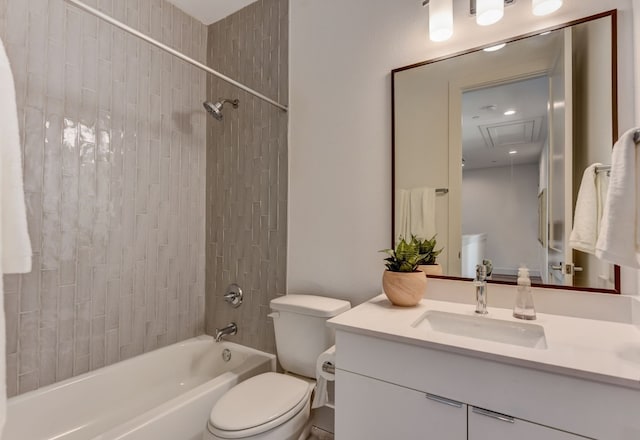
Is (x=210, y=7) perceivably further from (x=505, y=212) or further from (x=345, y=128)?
(x=505, y=212)

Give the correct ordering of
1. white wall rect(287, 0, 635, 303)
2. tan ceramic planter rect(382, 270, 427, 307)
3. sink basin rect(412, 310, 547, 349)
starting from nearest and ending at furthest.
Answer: sink basin rect(412, 310, 547, 349), tan ceramic planter rect(382, 270, 427, 307), white wall rect(287, 0, 635, 303)

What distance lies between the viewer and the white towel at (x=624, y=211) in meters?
0.80

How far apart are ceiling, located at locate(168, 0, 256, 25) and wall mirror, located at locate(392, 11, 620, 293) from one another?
1289mm

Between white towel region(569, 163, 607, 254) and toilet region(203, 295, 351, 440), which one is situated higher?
white towel region(569, 163, 607, 254)

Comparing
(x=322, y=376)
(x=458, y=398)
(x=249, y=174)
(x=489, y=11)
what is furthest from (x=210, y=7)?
(x=458, y=398)

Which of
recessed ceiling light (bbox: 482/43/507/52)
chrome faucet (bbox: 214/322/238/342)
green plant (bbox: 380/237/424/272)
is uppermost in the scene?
recessed ceiling light (bbox: 482/43/507/52)

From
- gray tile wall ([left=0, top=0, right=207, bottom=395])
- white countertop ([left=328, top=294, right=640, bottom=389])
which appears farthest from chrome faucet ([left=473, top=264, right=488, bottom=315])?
gray tile wall ([left=0, top=0, right=207, bottom=395])

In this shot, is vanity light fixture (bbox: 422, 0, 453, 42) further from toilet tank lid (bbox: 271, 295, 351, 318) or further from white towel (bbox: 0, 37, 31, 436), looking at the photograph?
white towel (bbox: 0, 37, 31, 436)

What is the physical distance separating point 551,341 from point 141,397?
1990 mm

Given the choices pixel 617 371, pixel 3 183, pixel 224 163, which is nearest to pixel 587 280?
pixel 617 371

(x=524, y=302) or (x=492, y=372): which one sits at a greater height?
(x=524, y=302)

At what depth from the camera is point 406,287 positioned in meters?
1.25

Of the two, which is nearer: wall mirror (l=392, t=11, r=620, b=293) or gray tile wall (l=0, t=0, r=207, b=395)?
wall mirror (l=392, t=11, r=620, b=293)

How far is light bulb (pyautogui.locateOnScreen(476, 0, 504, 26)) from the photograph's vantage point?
4.04 feet
